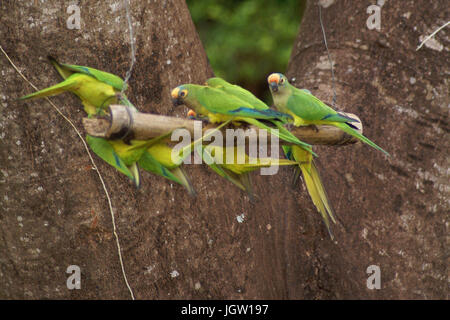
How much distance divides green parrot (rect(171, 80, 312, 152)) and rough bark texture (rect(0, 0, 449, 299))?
0.44 m

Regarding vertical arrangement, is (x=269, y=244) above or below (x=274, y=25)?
below

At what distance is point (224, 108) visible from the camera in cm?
136

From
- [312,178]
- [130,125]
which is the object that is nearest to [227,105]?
[130,125]

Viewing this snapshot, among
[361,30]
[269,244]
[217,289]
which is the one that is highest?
[361,30]

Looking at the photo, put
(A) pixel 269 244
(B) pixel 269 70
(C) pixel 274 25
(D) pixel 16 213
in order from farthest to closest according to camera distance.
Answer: (B) pixel 269 70 → (C) pixel 274 25 → (A) pixel 269 244 → (D) pixel 16 213

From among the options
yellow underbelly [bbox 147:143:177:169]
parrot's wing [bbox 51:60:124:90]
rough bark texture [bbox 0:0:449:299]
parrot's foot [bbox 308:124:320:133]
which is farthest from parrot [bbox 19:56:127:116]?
parrot's foot [bbox 308:124:320:133]

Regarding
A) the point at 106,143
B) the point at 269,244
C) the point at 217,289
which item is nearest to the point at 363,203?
the point at 269,244

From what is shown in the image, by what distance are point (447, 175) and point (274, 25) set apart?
11.1ft

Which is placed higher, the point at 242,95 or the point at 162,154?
the point at 242,95

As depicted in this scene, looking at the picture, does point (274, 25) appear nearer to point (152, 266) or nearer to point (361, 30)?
point (361, 30)

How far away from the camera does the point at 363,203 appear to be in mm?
2104

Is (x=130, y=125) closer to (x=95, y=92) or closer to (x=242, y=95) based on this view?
(x=95, y=92)

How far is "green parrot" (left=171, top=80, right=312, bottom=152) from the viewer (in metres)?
1.33

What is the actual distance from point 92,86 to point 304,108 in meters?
0.60
